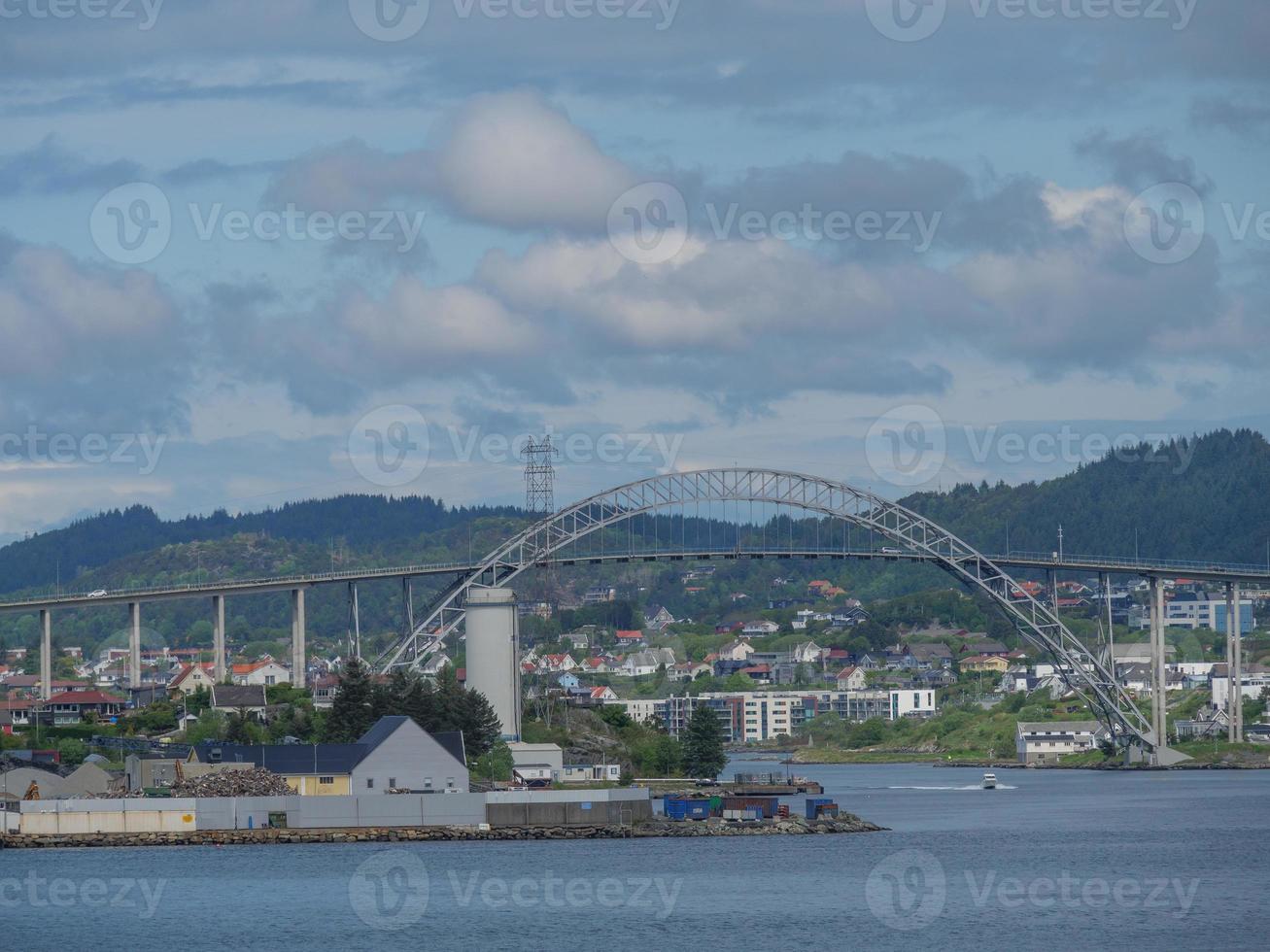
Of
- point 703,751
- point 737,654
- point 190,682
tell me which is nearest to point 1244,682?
point 703,751

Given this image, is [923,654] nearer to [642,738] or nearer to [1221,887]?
[642,738]

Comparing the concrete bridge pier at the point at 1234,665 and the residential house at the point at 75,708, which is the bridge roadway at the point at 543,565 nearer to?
the concrete bridge pier at the point at 1234,665

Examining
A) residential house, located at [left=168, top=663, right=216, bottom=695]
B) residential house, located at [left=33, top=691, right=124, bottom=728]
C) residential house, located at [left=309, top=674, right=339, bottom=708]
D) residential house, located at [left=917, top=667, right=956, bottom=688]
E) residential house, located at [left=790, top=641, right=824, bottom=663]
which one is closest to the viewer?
residential house, located at [left=33, top=691, right=124, bottom=728]

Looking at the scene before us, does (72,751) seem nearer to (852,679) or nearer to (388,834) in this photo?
(388,834)

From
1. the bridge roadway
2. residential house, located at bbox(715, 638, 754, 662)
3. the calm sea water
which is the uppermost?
the bridge roadway

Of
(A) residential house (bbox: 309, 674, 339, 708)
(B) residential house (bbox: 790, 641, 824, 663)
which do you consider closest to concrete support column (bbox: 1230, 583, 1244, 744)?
(A) residential house (bbox: 309, 674, 339, 708)

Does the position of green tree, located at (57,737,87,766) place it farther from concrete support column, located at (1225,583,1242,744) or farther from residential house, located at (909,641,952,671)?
residential house, located at (909,641,952,671)
